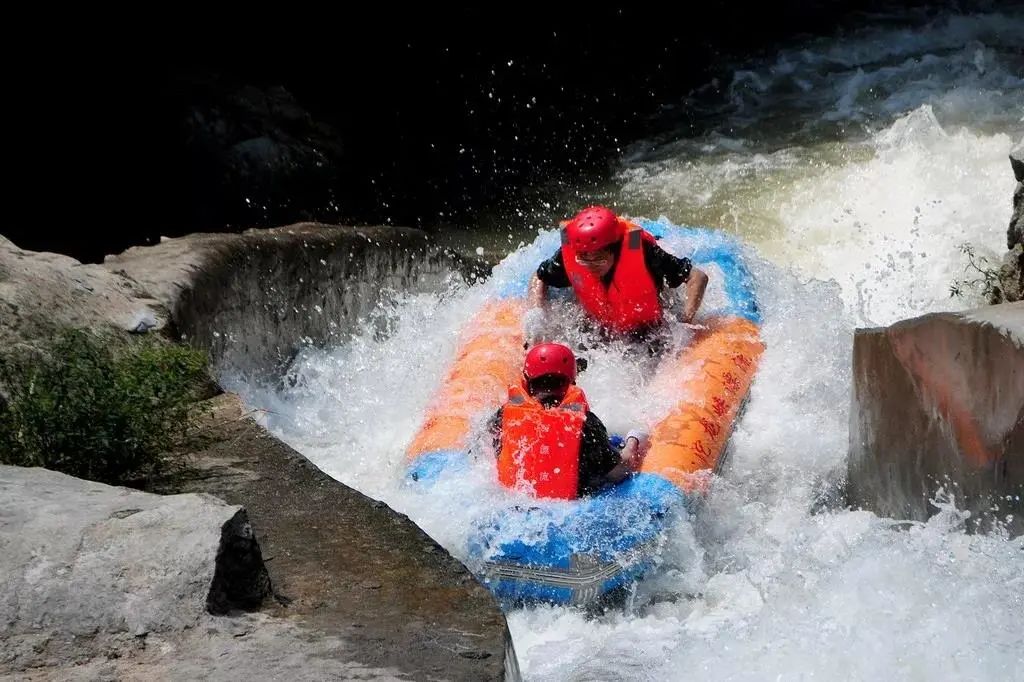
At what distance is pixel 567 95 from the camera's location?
42.2ft

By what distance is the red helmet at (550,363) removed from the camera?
16.7ft

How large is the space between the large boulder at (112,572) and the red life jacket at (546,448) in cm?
181

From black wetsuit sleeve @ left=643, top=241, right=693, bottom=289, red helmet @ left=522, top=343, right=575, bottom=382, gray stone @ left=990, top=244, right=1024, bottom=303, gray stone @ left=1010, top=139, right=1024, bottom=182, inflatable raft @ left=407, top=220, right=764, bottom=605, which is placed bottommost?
inflatable raft @ left=407, top=220, right=764, bottom=605

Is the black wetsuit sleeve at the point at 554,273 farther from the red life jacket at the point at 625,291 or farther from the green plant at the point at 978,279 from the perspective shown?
the green plant at the point at 978,279

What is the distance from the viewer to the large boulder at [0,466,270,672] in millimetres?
2961

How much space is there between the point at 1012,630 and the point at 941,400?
0.79 metres

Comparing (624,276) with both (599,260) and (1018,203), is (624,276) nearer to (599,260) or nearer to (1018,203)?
(599,260)

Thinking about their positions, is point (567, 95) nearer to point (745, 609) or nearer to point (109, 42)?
point (109, 42)

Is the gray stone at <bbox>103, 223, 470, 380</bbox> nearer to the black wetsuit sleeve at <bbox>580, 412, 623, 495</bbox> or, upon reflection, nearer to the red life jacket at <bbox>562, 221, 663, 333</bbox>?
the red life jacket at <bbox>562, 221, 663, 333</bbox>

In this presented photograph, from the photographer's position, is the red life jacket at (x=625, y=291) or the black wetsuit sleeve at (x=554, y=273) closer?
the red life jacket at (x=625, y=291)

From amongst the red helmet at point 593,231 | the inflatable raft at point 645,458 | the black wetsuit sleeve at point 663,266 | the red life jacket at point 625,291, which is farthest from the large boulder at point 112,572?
the black wetsuit sleeve at point 663,266

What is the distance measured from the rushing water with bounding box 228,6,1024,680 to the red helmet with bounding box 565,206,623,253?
1.83 feet

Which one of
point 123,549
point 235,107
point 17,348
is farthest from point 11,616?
point 235,107

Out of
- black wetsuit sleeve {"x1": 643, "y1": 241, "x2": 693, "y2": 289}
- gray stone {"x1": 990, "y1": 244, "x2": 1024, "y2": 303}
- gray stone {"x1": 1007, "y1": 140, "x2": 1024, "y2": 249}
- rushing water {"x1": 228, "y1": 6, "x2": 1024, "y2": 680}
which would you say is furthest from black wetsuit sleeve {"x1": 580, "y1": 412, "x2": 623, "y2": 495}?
gray stone {"x1": 1007, "y1": 140, "x2": 1024, "y2": 249}
